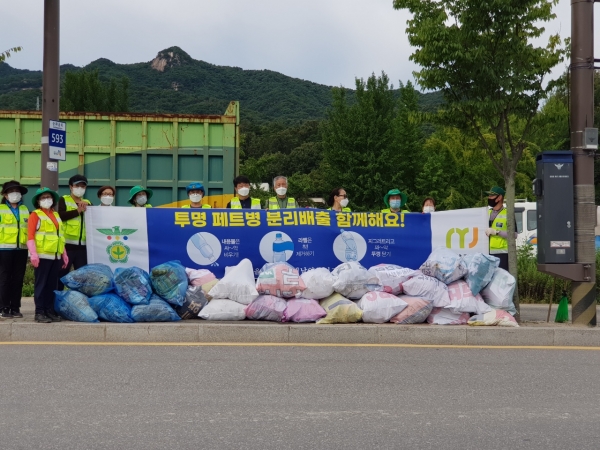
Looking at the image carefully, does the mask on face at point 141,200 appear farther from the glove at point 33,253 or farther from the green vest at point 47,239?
the glove at point 33,253

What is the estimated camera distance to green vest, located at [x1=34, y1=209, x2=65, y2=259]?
8422 millimetres

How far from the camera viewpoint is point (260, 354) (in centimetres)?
736

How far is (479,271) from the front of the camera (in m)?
8.84

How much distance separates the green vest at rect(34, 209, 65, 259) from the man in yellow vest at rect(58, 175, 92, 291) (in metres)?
0.83

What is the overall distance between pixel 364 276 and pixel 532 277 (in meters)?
5.38

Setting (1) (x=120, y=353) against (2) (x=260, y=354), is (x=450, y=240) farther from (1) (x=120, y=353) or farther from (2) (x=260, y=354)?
(1) (x=120, y=353)

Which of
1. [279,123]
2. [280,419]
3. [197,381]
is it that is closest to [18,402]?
[197,381]

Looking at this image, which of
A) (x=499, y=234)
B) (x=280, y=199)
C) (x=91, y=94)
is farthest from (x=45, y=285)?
(x=91, y=94)

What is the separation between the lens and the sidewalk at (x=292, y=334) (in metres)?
8.10

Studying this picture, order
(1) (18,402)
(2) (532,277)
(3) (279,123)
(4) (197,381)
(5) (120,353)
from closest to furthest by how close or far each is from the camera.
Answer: (1) (18,402)
(4) (197,381)
(5) (120,353)
(2) (532,277)
(3) (279,123)

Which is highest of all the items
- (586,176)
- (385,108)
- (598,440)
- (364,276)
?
(385,108)

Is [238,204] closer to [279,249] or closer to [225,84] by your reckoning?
[279,249]

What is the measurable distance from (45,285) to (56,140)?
2.23 meters

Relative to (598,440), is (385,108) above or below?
above
